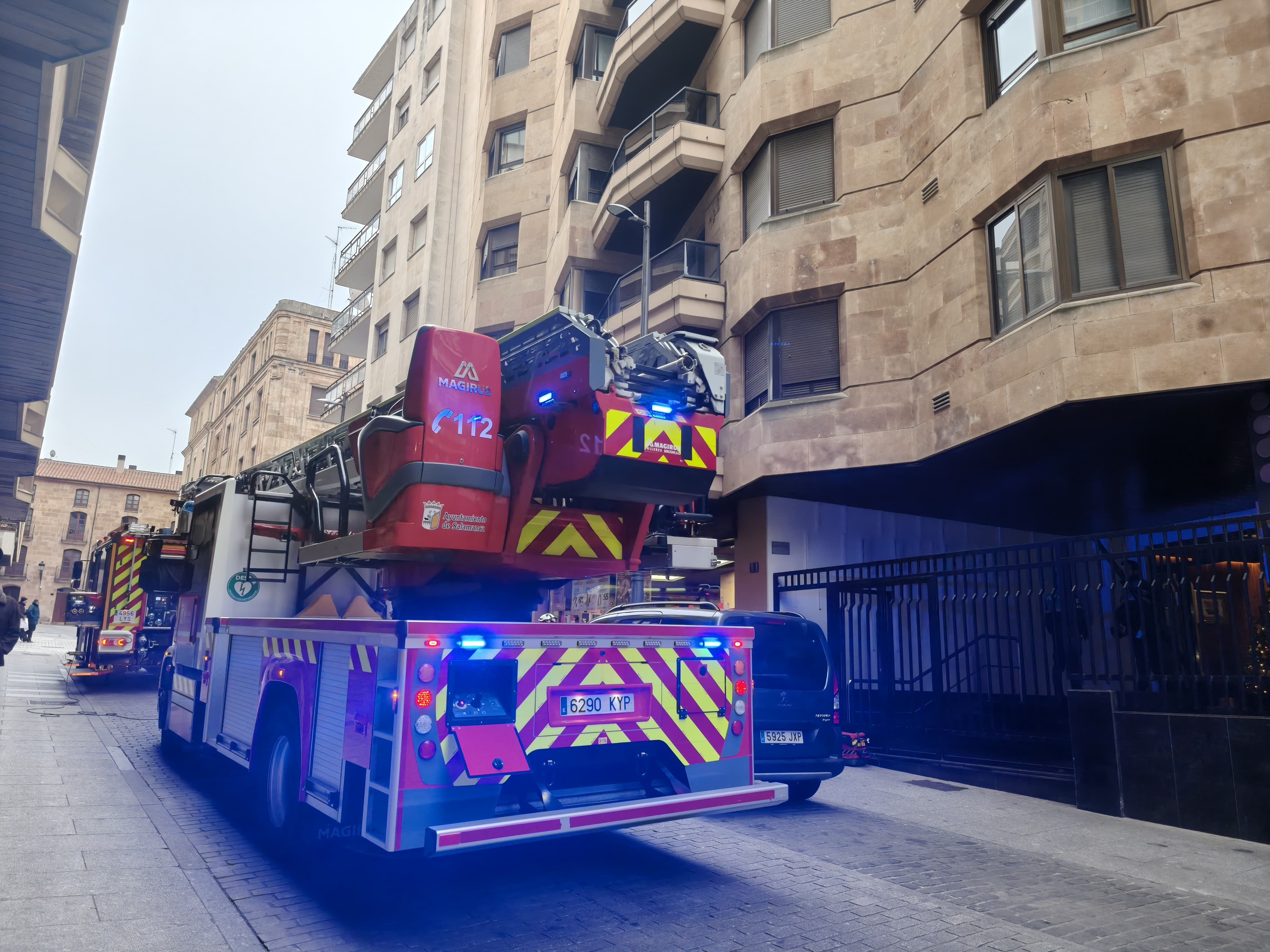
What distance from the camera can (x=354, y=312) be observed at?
3441cm

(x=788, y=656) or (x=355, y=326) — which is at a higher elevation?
(x=355, y=326)

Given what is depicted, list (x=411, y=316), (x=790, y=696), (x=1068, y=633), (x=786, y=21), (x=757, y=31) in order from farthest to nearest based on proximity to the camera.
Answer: (x=411, y=316), (x=757, y=31), (x=786, y=21), (x=1068, y=633), (x=790, y=696)

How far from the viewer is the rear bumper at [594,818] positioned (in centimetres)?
396

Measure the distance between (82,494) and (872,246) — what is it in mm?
73540

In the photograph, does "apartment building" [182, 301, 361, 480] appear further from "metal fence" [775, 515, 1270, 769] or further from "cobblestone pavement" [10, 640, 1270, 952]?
"cobblestone pavement" [10, 640, 1270, 952]

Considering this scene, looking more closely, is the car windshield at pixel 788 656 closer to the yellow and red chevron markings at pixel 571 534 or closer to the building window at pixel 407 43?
the yellow and red chevron markings at pixel 571 534

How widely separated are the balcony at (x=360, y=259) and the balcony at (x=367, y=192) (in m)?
0.66

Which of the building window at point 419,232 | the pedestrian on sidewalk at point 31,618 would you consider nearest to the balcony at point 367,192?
the building window at point 419,232

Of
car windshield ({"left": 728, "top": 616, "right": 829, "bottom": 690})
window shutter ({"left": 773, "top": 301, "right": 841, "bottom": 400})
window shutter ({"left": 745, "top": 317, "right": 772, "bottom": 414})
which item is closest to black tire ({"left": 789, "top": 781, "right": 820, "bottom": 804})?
car windshield ({"left": 728, "top": 616, "right": 829, "bottom": 690})

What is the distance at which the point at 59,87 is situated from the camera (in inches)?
289

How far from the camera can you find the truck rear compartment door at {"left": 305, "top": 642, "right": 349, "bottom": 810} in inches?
182

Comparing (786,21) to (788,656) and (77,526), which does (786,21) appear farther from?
(77,526)

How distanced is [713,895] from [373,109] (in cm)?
3792

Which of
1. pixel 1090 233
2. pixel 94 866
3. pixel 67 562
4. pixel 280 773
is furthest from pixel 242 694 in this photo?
pixel 67 562
